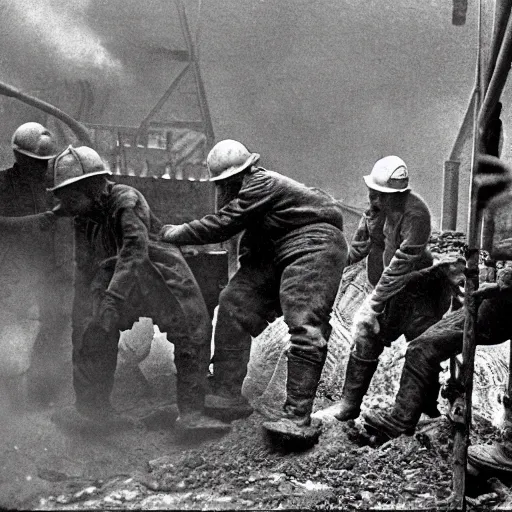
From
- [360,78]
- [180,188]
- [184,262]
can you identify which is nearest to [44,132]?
[180,188]

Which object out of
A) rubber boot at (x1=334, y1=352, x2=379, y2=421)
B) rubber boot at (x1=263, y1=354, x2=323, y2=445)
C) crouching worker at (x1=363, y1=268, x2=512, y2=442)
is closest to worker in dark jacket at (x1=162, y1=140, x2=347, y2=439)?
rubber boot at (x1=263, y1=354, x2=323, y2=445)

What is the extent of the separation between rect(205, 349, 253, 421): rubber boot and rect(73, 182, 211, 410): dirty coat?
0.36ft

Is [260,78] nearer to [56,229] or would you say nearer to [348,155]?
[348,155]

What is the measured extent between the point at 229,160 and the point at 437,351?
1.89 metres

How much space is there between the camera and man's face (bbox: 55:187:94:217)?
5.02m

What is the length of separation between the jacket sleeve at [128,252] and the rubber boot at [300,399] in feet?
4.04

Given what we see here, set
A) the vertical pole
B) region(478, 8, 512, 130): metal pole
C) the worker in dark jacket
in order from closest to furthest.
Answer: region(478, 8, 512, 130): metal pole < the worker in dark jacket < the vertical pole

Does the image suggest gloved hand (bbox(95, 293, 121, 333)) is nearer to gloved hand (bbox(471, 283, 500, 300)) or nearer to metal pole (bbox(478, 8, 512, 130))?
gloved hand (bbox(471, 283, 500, 300))

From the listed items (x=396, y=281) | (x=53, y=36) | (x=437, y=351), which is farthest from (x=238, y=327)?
(x=53, y=36)

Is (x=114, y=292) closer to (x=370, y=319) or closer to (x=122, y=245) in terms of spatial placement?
(x=122, y=245)

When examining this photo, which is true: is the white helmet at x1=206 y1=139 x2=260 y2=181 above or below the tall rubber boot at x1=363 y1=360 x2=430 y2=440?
above

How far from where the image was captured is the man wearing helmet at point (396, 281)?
16.5 feet

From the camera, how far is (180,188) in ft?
19.8

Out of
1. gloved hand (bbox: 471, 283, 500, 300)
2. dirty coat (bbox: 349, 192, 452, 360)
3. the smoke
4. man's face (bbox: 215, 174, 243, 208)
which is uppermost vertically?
the smoke
